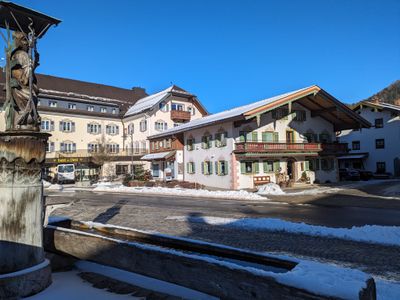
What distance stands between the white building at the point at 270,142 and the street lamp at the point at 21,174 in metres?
22.8

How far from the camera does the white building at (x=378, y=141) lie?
41.6 meters

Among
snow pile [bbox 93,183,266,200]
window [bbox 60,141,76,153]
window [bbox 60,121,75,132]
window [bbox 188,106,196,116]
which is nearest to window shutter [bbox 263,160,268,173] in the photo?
snow pile [bbox 93,183,266,200]

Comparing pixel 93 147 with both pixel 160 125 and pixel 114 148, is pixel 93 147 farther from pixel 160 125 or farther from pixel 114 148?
pixel 160 125

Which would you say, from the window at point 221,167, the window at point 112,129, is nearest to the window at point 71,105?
the window at point 112,129

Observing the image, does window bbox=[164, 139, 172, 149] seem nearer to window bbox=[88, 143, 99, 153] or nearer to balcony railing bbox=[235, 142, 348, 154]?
balcony railing bbox=[235, 142, 348, 154]

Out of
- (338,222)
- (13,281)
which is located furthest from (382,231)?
(13,281)

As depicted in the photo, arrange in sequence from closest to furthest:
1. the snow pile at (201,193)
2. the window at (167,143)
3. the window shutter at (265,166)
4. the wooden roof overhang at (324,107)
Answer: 1. the snow pile at (201,193)
2. the wooden roof overhang at (324,107)
3. the window shutter at (265,166)
4. the window at (167,143)

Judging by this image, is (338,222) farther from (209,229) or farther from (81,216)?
(81,216)

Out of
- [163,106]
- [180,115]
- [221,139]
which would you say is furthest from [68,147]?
[221,139]

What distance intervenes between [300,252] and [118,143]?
1929 inches

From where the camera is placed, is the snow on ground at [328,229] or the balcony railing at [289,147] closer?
the snow on ground at [328,229]

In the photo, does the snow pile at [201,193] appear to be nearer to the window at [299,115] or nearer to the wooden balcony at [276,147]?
the wooden balcony at [276,147]

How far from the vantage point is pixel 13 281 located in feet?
14.3

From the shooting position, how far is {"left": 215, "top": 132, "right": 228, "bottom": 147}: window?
1190 inches
